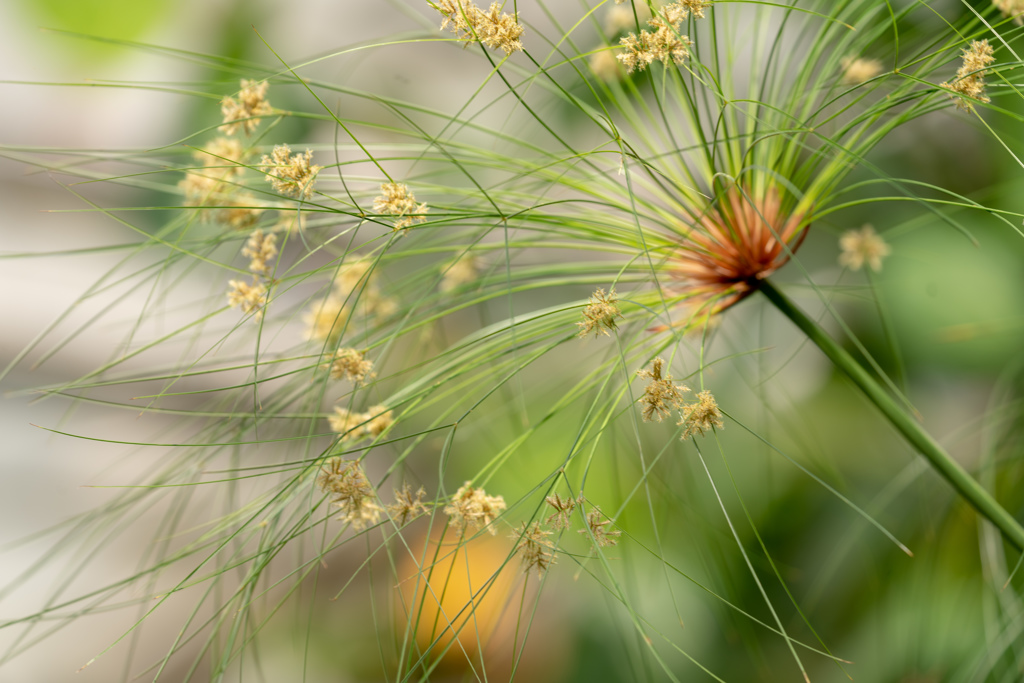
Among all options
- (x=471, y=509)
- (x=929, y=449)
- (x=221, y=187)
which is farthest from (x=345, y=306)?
(x=929, y=449)

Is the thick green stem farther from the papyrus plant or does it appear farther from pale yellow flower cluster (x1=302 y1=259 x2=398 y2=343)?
pale yellow flower cluster (x1=302 y1=259 x2=398 y2=343)

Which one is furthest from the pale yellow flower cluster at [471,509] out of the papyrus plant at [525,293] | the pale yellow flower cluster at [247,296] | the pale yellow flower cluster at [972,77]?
the pale yellow flower cluster at [972,77]

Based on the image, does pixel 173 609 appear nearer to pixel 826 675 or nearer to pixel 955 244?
pixel 826 675

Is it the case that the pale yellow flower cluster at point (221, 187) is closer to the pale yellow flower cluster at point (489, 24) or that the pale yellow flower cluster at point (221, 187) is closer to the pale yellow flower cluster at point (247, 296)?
the pale yellow flower cluster at point (247, 296)

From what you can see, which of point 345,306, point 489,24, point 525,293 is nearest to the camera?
point 489,24

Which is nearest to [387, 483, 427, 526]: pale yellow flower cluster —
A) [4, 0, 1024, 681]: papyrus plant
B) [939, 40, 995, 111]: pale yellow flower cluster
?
[4, 0, 1024, 681]: papyrus plant

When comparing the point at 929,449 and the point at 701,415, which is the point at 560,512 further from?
the point at 929,449
